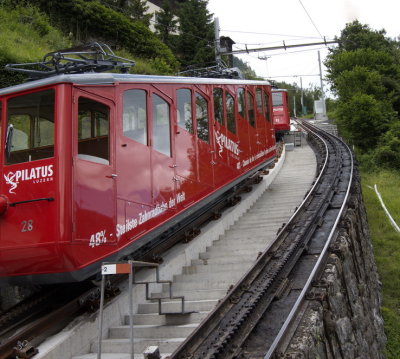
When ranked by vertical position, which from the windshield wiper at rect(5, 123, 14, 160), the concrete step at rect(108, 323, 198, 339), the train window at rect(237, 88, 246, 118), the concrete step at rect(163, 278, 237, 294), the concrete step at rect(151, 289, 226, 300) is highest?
the train window at rect(237, 88, 246, 118)

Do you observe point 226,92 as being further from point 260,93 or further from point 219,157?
point 260,93

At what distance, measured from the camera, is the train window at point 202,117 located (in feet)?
32.1

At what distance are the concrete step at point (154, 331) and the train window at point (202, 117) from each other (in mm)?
4343

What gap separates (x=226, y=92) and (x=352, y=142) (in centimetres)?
2060

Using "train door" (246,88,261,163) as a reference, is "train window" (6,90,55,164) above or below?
below

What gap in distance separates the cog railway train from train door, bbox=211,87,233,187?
1782 millimetres

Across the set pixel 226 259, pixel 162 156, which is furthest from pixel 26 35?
pixel 226 259

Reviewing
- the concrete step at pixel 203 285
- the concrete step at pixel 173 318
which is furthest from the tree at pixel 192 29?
the concrete step at pixel 173 318

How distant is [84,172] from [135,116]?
5.52 feet

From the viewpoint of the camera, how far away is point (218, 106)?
11.0m

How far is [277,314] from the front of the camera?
20.5 feet

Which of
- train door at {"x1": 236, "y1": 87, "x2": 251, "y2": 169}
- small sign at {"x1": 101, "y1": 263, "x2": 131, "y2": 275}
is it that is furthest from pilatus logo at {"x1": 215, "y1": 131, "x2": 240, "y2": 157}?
small sign at {"x1": 101, "y1": 263, "x2": 131, "y2": 275}

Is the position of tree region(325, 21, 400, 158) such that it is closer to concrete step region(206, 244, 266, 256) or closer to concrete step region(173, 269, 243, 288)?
concrete step region(206, 244, 266, 256)

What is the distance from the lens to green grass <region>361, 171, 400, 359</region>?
35.8 ft
